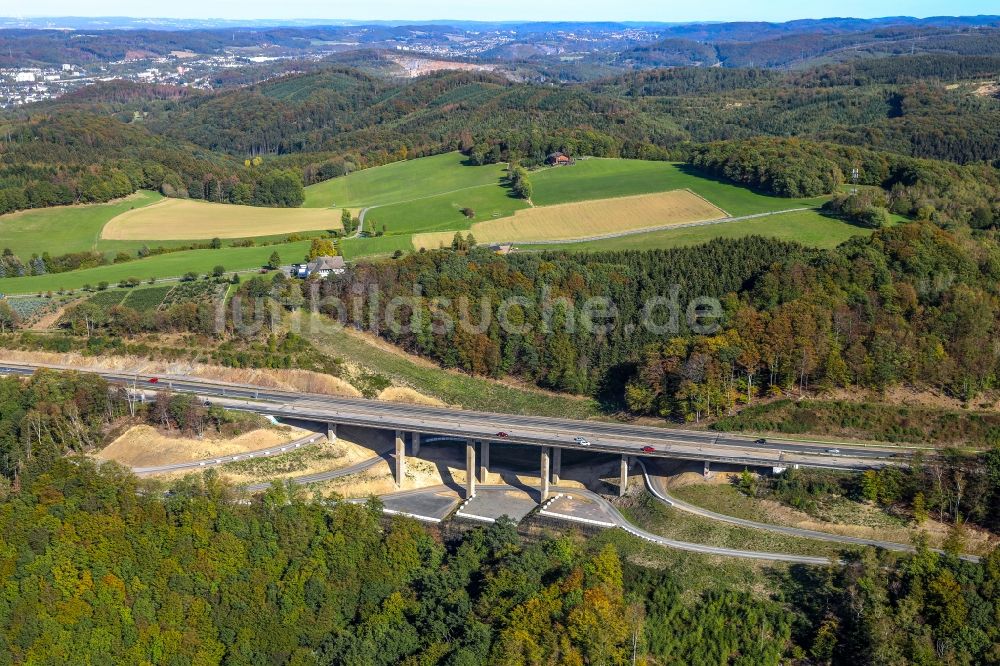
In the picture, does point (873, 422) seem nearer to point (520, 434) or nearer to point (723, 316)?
point (723, 316)

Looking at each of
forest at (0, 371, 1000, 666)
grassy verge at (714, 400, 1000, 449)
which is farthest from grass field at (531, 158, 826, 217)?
forest at (0, 371, 1000, 666)

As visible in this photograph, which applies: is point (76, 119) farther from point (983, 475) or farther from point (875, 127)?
point (983, 475)

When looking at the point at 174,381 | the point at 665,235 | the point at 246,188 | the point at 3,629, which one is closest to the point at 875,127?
the point at 665,235

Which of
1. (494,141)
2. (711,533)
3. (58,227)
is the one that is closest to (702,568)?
(711,533)

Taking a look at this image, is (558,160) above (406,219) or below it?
above

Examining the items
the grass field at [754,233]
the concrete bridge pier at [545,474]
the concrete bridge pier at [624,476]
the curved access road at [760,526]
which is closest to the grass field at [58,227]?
the grass field at [754,233]

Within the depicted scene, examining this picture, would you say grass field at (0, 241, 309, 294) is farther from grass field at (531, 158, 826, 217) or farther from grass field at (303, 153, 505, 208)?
grass field at (531, 158, 826, 217)

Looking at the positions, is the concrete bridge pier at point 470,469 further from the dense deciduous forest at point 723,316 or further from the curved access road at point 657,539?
the dense deciduous forest at point 723,316
